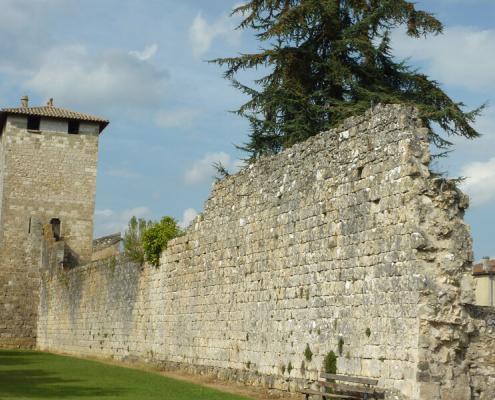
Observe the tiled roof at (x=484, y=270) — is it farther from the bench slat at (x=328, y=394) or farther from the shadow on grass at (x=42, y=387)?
the bench slat at (x=328, y=394)

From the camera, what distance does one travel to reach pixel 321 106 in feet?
81.0

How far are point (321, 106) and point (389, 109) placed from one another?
43.2 ft

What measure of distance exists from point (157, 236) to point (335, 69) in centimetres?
756

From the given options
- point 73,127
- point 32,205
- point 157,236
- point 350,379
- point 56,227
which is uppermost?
point 73,127

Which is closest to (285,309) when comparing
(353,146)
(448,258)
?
(353,146)

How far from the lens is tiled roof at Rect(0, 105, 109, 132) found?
35.1m

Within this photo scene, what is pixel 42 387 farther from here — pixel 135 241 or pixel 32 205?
pixel 32 205

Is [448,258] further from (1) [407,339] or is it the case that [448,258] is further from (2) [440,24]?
(2) [440,24]

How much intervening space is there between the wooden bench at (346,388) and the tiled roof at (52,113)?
25520mm

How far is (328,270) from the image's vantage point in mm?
12945

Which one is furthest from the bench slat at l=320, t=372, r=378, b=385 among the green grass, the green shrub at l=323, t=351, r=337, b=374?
the green grass

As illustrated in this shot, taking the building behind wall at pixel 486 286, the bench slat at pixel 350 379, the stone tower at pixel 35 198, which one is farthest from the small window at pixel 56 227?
the bench slat at pixel 350 379

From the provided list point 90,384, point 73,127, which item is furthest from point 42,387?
point 73,127

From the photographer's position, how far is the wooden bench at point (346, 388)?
11031 millimetres
